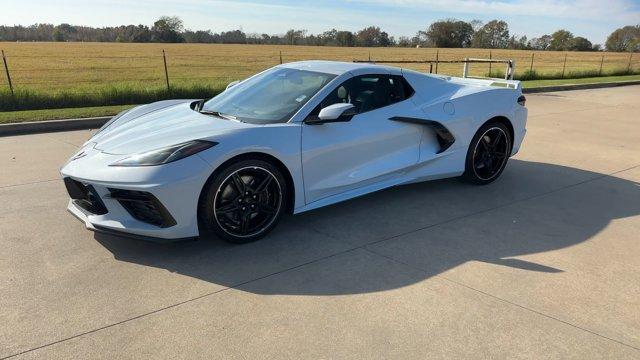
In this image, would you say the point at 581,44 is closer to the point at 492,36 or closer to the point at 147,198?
the point at 492,36

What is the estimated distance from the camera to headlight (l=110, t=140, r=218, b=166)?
3.49 m

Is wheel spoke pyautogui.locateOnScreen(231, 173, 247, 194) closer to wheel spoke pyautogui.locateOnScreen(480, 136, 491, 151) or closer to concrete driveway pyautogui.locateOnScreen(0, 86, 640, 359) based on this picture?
concrete driveway pyautogui.locateOnScreen(0, 86, 640, 359)

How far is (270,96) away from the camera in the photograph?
4547 millimetres

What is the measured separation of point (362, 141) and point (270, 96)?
0.94 metres

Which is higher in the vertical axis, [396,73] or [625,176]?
[396,73]

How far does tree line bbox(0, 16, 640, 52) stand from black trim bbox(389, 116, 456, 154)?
3368 inches

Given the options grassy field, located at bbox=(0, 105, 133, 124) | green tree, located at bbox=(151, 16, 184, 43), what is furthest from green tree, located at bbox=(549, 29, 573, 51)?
grassy field, located at bbox=(0, 105, 133, 124)

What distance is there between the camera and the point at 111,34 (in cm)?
9131

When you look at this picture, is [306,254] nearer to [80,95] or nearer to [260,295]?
[260,295]

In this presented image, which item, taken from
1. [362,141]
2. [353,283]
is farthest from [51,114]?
[353,283]

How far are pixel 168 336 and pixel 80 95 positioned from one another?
1094cm

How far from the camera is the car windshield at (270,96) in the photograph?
422 cm

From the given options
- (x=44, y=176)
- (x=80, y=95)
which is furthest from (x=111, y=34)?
(x=44, y=176)

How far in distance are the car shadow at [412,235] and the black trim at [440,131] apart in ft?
1.90
